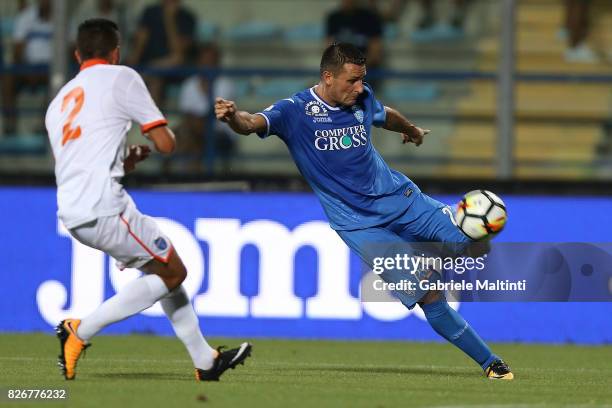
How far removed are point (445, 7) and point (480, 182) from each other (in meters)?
4.69

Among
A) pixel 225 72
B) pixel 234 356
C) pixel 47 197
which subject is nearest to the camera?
pixel 234 356

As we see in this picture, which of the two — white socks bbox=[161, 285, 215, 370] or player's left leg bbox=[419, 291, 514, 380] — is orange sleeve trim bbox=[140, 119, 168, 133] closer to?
white socks bbox=[161, 285, 215, 370]

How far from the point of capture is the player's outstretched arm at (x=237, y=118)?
730cm

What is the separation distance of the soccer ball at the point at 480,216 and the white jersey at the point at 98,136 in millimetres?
2143

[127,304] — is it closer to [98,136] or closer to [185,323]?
[185,323]

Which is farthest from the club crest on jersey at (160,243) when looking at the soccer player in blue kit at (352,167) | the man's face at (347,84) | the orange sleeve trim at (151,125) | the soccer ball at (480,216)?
the soccer ball at (480,216)

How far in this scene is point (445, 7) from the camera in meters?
15.7

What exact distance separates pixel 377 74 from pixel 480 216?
5.14 meters

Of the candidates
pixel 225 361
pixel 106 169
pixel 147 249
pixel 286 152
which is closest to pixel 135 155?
pixel 106 169

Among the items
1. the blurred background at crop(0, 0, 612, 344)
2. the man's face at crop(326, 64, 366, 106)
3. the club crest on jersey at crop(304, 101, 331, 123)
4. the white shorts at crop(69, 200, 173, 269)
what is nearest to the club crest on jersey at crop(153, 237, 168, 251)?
the white shorts at crop(69, 200, 173, 269)

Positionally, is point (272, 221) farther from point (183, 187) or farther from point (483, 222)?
point (483, 222)

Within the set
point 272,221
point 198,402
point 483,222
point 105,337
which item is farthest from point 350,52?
point 105,337

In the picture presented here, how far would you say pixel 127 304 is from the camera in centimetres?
704

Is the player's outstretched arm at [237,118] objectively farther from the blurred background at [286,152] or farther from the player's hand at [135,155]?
the blurred background at [286,152]
